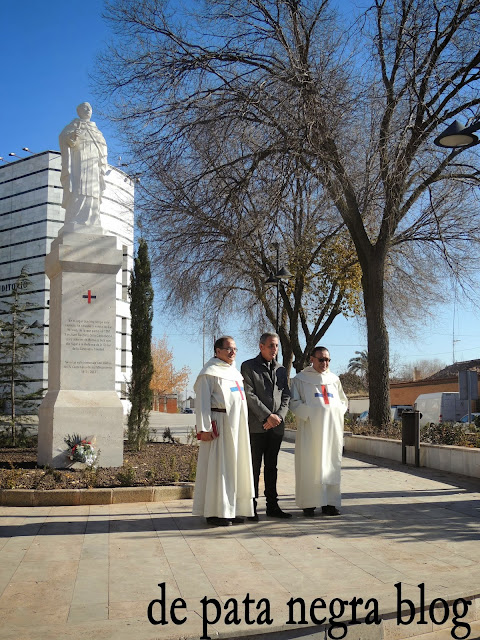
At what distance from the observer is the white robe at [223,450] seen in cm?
752

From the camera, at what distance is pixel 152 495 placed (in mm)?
9328

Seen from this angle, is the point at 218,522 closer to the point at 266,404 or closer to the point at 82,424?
the point at 266,404

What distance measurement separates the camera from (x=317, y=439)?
8266 millimetres

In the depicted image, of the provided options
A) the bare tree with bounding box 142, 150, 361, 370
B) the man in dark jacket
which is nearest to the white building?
the bare tree with bounding box 142, 150, 361, 370

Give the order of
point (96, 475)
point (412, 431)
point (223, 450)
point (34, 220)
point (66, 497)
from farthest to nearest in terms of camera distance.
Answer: point (34, 220) → point (412, 431) → point (96, 475) → point (66, 497) → point (223, 450)

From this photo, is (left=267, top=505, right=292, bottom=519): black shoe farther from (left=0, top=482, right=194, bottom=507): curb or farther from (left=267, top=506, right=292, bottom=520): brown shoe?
(left=0, top=482, right=194, bottom=507): curb

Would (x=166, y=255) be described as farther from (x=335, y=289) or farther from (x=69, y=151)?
(x=335, y=289)

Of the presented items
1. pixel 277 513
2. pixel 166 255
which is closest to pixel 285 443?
pixel 166 255

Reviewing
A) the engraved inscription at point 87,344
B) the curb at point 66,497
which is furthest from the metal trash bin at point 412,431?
the curb at point 66,497

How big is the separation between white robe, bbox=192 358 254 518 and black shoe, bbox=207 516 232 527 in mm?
126

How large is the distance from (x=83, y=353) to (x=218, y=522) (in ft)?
17.3

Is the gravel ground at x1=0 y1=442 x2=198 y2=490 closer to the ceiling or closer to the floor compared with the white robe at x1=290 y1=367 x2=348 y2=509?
closer to the floor

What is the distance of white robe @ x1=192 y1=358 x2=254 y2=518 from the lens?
24.7ft

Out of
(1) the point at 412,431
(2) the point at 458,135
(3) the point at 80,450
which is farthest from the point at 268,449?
(1) the point at 412,431
